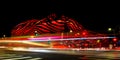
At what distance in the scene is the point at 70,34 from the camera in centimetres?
4219

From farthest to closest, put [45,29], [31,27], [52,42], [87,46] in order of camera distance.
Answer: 1. [31,27]
2. [45,29]
3. [87,46]
4. [52,42]

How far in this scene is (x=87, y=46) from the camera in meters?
38.4

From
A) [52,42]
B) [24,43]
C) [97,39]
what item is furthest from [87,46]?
[24,43]

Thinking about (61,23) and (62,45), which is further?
(61,23)

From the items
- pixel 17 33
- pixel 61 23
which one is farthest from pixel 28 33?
pixel 61 23

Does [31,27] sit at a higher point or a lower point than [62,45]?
higher

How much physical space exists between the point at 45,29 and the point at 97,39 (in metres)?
7.51

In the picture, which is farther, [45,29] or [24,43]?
[45,29]

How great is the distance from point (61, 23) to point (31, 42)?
372 inches

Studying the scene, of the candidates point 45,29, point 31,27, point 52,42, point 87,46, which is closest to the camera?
point 52,42

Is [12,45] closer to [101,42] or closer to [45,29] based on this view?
[45,29]

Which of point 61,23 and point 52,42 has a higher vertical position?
point 61,23

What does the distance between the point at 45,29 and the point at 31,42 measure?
523cm

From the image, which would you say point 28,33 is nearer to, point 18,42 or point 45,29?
point 45,29
